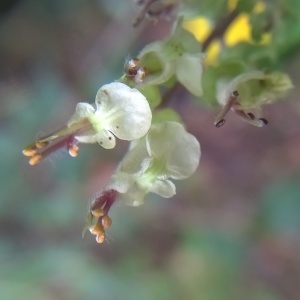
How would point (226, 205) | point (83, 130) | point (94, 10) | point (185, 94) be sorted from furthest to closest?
point (94, 10) → point (226, 205) → point (185, 94) → point (83, 130)

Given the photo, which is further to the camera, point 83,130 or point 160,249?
point 160,249

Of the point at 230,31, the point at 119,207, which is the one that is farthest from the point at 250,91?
the point at 119,207

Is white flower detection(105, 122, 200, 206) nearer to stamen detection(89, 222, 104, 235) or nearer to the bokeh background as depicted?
stamen detection(89, 222, 104, 235)

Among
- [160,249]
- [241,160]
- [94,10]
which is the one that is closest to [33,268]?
[160,249]

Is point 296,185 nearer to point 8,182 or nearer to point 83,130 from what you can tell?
point 8,182

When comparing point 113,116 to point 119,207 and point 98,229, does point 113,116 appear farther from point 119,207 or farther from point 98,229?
point 119,207

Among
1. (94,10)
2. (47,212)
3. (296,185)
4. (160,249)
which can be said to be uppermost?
(296,185)
